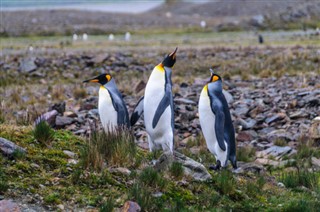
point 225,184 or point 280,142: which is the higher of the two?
point 225,184

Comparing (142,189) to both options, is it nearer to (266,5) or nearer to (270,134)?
(270,134)

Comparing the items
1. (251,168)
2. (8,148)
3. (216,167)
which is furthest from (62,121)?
(8,148)

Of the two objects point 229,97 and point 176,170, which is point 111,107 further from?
point 229,97

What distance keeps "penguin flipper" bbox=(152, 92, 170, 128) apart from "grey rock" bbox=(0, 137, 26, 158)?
7.65 ft

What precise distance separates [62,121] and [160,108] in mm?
4320

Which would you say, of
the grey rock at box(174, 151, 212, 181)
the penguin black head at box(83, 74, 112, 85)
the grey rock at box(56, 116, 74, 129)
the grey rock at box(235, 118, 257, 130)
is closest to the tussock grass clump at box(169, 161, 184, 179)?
the grey rock at box(174, 151, 212, 181)

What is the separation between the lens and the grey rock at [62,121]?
43.0ft

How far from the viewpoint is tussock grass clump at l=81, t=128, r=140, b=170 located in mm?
7578

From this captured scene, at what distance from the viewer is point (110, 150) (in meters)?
7.85

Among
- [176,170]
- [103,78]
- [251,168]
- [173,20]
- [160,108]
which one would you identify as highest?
[103,78]

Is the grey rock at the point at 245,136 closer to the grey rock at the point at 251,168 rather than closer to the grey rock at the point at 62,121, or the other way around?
the grey rock at the point at 251,168

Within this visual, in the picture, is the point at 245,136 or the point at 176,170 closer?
the point at 176,170

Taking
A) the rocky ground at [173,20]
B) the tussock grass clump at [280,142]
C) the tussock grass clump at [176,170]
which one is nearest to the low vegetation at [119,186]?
the tussock grass clump at [176,170]

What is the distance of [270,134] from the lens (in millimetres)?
12992
